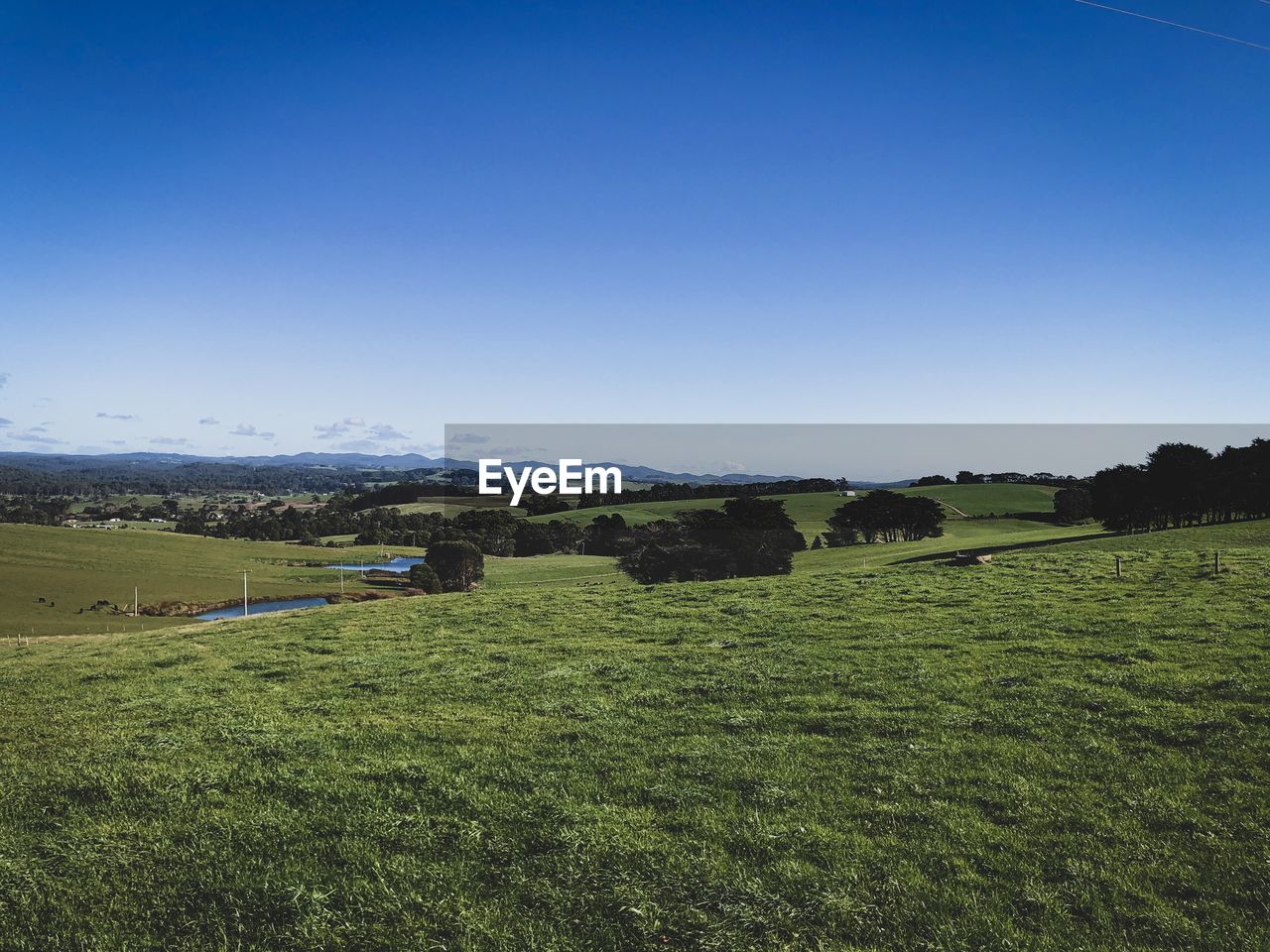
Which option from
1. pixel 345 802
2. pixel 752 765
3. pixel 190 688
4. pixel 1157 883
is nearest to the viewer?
pixel 1157 883

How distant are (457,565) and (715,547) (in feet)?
99.4

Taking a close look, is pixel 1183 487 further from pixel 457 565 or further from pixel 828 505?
pixel 457 565

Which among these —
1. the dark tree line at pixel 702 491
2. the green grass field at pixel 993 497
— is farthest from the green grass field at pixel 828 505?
the dark tree line at pixel 702 491

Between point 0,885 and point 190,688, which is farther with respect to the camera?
point 190,688

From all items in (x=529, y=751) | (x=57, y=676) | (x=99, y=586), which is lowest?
(x=99, y=586)

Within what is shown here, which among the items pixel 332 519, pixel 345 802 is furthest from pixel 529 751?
pixel 332 519

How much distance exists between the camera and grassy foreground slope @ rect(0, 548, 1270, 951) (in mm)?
6566

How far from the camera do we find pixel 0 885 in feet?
23.4

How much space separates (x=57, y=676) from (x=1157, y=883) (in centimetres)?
2549

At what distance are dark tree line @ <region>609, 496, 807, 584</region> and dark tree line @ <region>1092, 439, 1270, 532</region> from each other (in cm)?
3463

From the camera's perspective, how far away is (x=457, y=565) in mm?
78438

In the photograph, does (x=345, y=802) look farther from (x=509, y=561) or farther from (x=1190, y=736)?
(x=509, y=561)

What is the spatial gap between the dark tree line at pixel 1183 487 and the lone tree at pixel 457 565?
72.0 meters

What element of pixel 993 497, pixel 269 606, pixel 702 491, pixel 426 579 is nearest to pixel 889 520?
pixel 993 497
